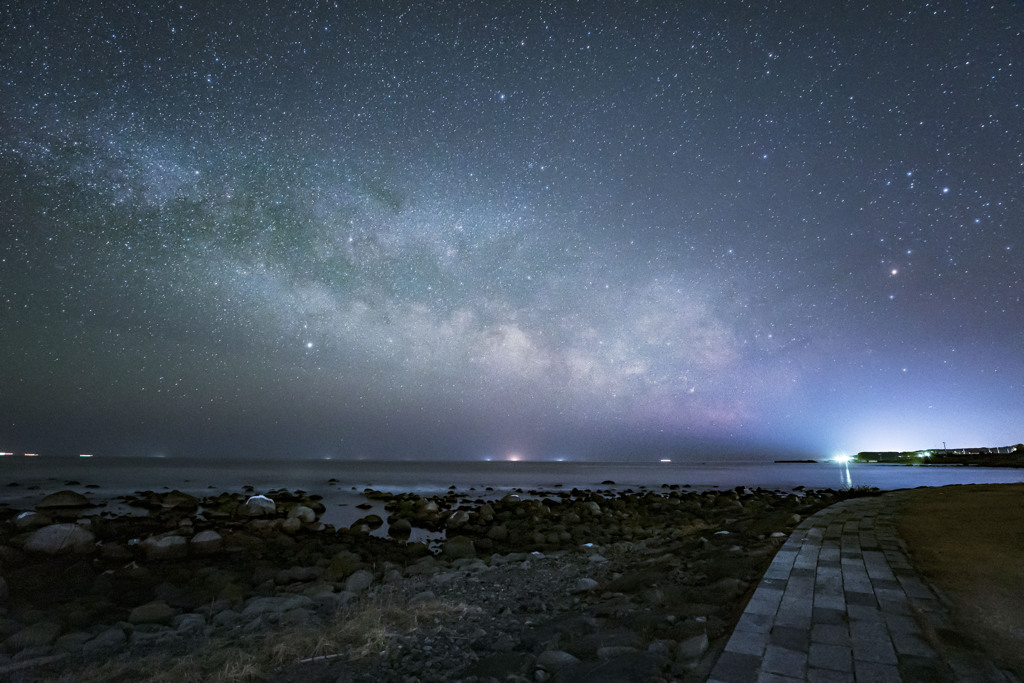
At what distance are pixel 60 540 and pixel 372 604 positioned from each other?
10.9 meters

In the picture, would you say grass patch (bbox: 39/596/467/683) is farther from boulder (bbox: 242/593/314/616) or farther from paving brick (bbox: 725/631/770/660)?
paving brick (bbox: 725/631/770/660)

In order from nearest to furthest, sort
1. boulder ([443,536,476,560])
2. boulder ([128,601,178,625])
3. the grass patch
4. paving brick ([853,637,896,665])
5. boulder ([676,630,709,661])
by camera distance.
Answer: paving brick ([853,637,896,665]) < boulder ([676,630,709,661]) < the grass patch < boulder ([128,601,178,625]) < boulder ([443,536,476,560])

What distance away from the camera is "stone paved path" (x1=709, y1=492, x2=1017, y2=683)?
3.71 m

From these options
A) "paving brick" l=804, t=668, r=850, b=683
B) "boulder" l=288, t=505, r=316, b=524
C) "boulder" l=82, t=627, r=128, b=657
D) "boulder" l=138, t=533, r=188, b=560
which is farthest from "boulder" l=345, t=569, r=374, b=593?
"boulder" l=288, t=505, r=316, b=524

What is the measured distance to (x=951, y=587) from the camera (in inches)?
222

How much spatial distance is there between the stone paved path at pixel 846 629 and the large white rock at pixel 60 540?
15.8m

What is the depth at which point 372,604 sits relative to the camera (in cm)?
739

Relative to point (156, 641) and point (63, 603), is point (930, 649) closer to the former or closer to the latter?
point (156, 641)

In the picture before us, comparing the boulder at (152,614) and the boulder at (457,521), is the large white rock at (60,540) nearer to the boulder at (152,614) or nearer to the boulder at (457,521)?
the boulder at (152,614)

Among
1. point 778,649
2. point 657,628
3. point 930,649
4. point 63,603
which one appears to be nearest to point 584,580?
point 657,628

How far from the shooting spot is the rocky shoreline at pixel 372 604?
16.0 feet

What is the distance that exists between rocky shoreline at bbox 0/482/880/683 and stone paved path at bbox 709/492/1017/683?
42 centimetres

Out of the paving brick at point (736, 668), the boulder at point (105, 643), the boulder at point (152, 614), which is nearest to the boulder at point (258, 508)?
the boulder at point (152, 614)

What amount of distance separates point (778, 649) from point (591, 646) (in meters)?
1.92
